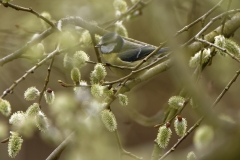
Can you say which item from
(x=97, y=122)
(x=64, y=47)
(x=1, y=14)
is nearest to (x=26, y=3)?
(x=1, y=14)

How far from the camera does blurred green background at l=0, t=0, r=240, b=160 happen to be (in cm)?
274

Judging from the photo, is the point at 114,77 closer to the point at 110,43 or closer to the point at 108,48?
the point at 108,48

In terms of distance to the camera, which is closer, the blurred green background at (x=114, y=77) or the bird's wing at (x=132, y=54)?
the blurred green background at (x=114, y=77)

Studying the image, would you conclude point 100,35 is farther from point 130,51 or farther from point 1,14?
point 1,14

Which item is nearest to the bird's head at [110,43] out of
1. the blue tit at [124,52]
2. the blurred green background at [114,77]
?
the blue tit at [124,52]

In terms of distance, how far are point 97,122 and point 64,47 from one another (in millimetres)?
495

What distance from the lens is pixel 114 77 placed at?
3670mm

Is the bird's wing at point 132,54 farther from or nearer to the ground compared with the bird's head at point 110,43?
nearer to the ground

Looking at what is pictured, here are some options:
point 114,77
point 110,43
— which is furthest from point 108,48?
point 114,77

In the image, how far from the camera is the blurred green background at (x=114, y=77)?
108 inches

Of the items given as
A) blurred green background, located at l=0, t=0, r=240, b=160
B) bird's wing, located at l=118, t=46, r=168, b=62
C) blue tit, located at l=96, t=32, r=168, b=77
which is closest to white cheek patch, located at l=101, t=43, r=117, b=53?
blue tit, located at l=96, t=32, r=168, b=77

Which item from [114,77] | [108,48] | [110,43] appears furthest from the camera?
[114,77]

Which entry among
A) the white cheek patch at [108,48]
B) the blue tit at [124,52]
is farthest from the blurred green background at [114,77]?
the white cheek patch at [108,48]

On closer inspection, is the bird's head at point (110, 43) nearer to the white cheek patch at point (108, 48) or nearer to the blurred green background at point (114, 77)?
the white cheek patch at point (108, 48)
